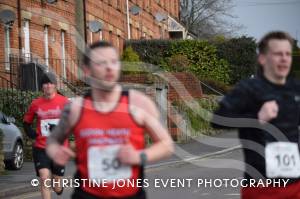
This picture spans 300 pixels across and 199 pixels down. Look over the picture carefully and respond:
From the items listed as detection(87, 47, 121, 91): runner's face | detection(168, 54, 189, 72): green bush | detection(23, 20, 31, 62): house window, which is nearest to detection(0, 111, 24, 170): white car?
detection(23, 20, 31, 62): house window

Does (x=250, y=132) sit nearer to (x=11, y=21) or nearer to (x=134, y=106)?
(x=134, y=106)

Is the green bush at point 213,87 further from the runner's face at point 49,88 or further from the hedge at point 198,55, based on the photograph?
the runner's face at point 49,88

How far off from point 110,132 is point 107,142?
72 mm

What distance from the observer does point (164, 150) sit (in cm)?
521

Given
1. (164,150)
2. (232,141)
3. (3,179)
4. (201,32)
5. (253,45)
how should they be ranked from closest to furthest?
1. (164,150)
2. (3,179)
3. (232,141)
4. (253,45)
5. (201,32)

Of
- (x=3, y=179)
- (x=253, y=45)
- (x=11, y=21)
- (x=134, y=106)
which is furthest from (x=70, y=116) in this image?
(x=253, y=45)

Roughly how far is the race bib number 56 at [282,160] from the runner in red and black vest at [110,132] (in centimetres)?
84

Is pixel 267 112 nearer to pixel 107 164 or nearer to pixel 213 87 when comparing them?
pixel 107 164

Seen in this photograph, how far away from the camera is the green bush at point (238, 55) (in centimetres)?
4625

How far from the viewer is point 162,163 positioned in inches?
779

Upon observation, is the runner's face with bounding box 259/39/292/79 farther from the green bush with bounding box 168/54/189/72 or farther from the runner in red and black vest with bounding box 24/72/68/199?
the green bush with bounding box 168/54/189/72

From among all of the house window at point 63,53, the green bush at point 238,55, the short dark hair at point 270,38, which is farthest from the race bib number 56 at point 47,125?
the green bush at point 238,55

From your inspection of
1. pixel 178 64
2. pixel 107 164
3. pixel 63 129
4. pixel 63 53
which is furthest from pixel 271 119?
pixel 178 64

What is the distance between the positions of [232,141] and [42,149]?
17.1m
